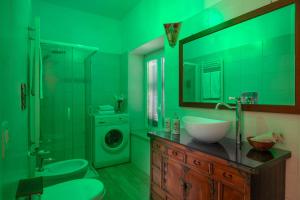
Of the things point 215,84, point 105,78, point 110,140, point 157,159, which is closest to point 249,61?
point 215,84

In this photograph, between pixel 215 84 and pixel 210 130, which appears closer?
pixel 210 130

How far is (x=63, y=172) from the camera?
2.11 meters

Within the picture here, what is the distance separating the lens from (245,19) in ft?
4.65

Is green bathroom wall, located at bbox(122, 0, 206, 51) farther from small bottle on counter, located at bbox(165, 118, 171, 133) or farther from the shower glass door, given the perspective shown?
small bottle on counter, located at bbox(165, 118, 171, 133)

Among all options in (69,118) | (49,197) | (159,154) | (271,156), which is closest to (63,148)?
(69,118)

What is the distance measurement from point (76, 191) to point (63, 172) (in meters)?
0.73

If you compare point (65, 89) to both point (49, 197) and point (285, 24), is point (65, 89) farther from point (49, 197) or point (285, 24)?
point (285, 24)

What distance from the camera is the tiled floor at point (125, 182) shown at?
7.36 feet

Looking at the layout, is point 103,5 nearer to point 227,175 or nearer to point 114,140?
point 114,140

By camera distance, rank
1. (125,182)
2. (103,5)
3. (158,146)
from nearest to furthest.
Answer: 1. (158,146)
2. (125,182)
3. (103,5)

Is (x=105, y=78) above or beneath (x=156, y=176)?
above

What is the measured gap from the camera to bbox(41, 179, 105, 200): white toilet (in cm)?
142

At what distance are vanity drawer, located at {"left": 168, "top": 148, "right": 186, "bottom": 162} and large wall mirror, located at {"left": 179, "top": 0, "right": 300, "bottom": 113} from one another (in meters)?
0.58

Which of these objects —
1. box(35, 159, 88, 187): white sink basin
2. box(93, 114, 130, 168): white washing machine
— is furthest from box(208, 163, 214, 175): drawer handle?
box(93, 114, 130, 168): white washing machine
